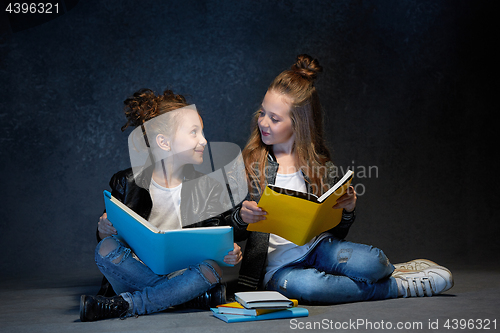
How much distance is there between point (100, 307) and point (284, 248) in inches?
26.9

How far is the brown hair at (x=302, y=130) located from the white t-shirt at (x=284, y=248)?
47 mm

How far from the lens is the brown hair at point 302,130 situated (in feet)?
6.02

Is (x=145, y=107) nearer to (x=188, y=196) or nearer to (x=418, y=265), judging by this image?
(x=188, y=196)

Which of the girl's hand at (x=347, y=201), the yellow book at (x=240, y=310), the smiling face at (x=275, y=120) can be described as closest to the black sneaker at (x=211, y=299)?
the yellow book at (x=240, y=310)

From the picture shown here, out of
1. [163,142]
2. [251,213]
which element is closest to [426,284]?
[251,213]

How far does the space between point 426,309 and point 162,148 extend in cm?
108

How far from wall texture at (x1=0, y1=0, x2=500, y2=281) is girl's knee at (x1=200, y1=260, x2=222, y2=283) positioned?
1.10 meters

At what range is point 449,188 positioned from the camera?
9.47 ft

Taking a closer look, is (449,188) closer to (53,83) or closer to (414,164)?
(414,164)

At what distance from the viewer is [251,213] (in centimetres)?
158

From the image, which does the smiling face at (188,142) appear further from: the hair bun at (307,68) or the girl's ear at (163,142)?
the hair bun at (307,68)

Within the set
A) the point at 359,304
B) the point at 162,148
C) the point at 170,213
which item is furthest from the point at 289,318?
the point at 162,148

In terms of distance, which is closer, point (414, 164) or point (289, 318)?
point (289, 318)

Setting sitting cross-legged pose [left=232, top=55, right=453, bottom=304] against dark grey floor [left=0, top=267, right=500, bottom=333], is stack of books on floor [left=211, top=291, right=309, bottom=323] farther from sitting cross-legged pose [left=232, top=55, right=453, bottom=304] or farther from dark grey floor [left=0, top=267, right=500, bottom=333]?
sitting cross-legged pose [left=232, top=55, right=453, bottom=304]
